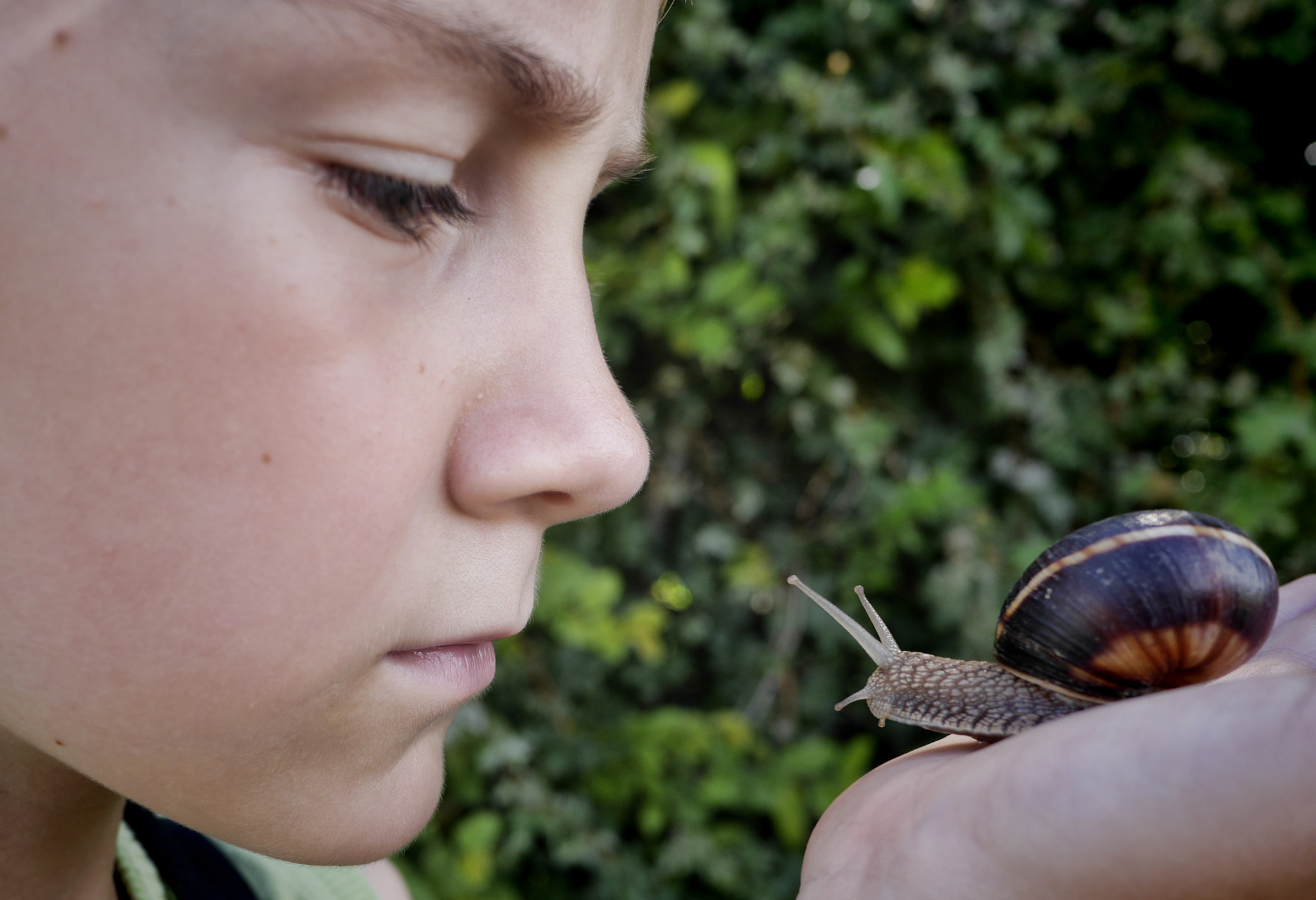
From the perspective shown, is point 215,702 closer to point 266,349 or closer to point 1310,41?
point 266,349

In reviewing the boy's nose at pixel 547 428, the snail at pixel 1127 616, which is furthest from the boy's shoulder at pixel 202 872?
the snail at pixel 1127 616

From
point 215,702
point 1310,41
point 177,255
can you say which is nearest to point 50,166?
point 177,255

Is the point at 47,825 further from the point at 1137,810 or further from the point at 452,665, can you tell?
the point at 1137,810

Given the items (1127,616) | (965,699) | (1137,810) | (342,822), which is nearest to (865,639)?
(965,699)

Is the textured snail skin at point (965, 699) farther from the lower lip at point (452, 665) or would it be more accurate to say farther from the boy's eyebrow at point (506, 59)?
the boy's eyebrow at point (506, 59)

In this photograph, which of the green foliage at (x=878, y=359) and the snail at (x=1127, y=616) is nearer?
the snail at (x=1127, y=616)
